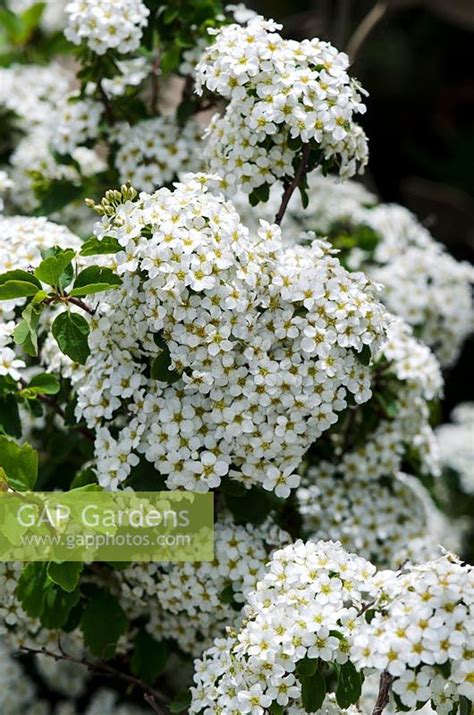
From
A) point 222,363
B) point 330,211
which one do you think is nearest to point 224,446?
→ point 222,363

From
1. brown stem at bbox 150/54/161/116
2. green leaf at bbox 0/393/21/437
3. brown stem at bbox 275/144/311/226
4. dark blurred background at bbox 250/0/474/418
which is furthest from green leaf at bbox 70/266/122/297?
dark blurred background at bbox 250/0/474/418

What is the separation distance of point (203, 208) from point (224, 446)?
0.49 meters

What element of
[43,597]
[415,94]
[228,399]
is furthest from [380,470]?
[415,94]

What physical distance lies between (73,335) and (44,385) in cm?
21

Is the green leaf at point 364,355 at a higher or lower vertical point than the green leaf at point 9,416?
higher

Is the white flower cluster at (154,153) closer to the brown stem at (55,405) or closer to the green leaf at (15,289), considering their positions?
the brown stem at (55,405)

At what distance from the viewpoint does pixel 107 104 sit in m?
3.06

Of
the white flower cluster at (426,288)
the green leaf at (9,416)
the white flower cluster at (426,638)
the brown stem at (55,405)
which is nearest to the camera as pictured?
the white flower cluster at (426,638)

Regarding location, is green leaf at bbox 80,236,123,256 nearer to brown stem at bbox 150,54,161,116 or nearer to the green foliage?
the green foliage

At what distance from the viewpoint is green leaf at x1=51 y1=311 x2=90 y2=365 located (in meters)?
2.22

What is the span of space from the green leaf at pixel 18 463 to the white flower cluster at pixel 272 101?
0.79 meters

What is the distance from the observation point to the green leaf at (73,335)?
2.22 meters

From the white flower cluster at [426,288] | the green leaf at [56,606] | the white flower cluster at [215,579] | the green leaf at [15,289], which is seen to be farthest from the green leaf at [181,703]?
the white flower cluster at [426,288]

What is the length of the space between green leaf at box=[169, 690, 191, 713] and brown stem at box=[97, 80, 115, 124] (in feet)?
5.32
